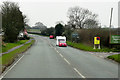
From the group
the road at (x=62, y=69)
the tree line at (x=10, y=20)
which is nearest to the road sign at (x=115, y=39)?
the road at (x=62, y=69)

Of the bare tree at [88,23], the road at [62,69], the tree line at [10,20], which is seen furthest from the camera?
the bare tree at [88,23]

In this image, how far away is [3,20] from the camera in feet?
170

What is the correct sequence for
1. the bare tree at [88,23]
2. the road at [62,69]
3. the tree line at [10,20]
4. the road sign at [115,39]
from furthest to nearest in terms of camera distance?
the bare tree at [88,23] → the tree line at [10,20] → the road sign at [115,39] → the road at [62,69]

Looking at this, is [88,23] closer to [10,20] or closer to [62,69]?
[10,20]

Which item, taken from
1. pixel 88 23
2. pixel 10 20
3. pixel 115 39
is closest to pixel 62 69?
pixel 115 39

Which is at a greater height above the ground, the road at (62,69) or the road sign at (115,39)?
the road sign at (115,39)

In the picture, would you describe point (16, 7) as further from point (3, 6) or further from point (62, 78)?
point (62, 78)

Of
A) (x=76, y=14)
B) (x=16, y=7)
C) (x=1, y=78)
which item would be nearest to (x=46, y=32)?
(x=76, y=14)

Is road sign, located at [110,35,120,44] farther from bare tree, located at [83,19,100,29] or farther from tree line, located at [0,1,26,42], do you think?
bare tree, located at [83,19,100,29]

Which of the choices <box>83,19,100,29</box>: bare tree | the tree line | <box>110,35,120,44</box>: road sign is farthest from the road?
<box>83,19,100,29</box>: bare tree

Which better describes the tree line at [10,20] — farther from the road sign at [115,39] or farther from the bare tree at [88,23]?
the bare tree at [88,23]

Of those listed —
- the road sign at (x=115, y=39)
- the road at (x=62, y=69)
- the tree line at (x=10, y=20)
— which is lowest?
the road at (x=62, y=69)

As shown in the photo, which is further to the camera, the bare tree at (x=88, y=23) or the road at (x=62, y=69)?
the bare tree at (x=88, y=23)

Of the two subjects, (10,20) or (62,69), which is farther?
(10,20)
